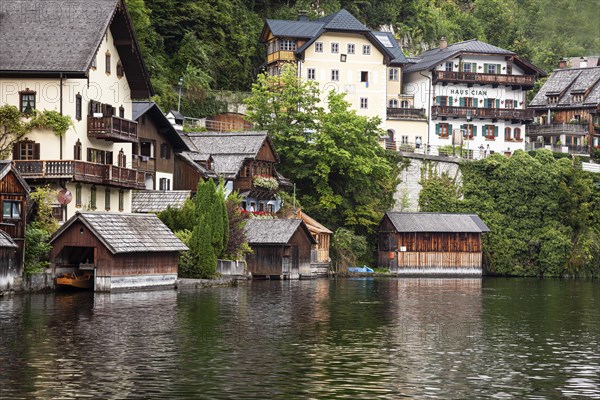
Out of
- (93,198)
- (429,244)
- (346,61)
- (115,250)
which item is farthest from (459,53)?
(115,250)

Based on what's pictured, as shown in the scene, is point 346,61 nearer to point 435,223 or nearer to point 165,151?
point 435,223

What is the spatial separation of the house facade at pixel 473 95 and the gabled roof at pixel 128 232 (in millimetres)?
55211

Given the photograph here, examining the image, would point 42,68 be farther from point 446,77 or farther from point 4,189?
point 446,77

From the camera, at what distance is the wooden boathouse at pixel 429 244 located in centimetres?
10062

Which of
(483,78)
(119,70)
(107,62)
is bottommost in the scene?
(119,70)

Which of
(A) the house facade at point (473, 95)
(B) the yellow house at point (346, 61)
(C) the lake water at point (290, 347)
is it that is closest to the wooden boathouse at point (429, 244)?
(B) the yellow house at point (346, 61)

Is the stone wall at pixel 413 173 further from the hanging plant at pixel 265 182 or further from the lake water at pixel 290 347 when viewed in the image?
the lake water at pixel 290 347

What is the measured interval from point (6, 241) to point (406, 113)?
225ft

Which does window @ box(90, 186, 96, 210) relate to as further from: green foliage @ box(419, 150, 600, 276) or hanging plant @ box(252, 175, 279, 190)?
green foliage @ box(419, 150, 600, 276)

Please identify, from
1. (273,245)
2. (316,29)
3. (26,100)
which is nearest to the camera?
(26,100)

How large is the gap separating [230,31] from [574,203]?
3703cm

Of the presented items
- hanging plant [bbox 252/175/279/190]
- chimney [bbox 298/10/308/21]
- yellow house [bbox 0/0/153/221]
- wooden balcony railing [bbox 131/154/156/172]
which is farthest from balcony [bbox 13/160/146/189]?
chimney [bbox 298/10/308/21]

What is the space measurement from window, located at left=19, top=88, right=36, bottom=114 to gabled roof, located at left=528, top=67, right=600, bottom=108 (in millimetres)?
77021

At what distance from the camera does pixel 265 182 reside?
297 feet
